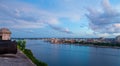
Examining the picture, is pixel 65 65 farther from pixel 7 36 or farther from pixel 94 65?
pixel 7 36

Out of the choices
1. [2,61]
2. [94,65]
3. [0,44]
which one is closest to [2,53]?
[0,44]

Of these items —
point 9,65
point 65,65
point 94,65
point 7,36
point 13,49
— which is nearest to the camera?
point 9,65

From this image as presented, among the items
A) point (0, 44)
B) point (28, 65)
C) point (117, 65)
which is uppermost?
point (0, 44)

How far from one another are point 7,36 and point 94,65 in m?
59.2

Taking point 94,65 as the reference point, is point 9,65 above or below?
above

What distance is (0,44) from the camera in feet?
16.8

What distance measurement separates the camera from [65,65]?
2434 inches

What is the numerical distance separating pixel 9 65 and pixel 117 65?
69531mm

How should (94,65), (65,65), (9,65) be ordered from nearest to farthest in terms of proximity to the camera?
(9,65)
(65,65)
(94,65)

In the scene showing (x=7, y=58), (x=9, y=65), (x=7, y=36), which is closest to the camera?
(x=9, y=65)

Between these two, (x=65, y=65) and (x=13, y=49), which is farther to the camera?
(x=65, y=65)

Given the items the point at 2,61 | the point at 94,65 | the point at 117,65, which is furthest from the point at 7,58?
the point at 117,65

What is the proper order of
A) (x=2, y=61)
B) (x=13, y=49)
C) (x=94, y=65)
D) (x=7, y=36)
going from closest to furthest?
(x=2, y=61)
(x=13, y=49)
(x=7, y=36)
(x=94, y=65)

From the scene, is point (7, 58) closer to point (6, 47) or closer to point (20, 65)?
point (6, 47)
